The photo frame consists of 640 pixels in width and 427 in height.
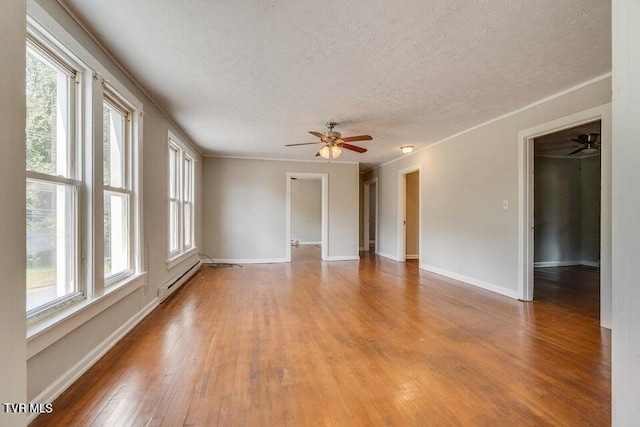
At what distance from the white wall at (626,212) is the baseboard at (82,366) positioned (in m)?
2.60

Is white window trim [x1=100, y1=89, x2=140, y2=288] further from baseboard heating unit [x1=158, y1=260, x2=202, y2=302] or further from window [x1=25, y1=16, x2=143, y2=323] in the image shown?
baseboard heating unit [x1=158, y1=260, x2=202, y2=302]

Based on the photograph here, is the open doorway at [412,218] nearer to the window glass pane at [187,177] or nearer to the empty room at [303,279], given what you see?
the empty room at [303,279]

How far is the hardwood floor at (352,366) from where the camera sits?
162 centimetres

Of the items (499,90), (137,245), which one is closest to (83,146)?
(137,245)

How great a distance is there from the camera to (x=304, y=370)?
2.07m

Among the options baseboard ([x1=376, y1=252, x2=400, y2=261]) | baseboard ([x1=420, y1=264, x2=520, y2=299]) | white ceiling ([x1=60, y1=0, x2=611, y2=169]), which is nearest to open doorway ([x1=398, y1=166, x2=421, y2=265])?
baseboard ([x1=376, y1=252, x2=400, y2=261])

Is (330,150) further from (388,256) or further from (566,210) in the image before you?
(566,210)

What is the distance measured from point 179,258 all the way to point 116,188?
2.04 meters

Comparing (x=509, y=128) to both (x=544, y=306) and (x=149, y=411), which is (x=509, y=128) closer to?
(x=544, y=306)

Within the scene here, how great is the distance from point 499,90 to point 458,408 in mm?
3031

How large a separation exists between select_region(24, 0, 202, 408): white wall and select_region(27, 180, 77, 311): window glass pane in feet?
0.98

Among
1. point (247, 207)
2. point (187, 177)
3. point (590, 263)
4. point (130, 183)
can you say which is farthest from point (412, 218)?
point (130, 183)

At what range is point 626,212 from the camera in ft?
3.01

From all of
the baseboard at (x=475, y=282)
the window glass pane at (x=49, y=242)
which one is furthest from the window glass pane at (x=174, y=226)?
the baseboard at (x=475, y=282)
